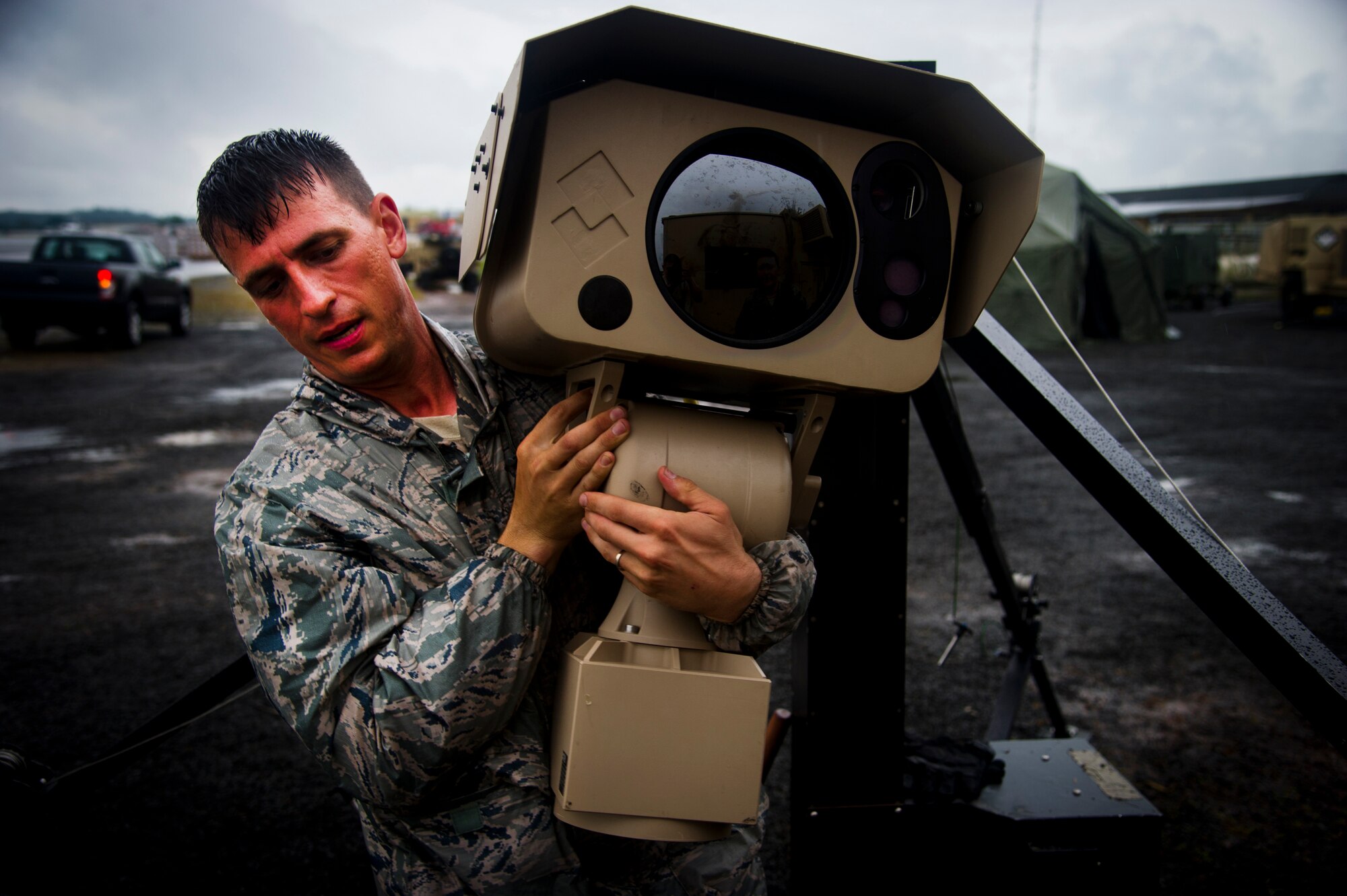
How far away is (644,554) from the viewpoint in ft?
3.32

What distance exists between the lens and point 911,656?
3.50 metres

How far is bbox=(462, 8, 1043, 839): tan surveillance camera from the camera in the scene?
979 mm

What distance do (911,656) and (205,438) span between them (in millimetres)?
5958

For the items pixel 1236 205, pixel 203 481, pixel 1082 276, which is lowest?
pixel 203 481

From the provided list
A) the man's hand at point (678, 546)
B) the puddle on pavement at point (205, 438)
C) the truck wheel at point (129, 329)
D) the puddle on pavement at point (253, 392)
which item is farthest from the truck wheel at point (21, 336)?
the man's hand at point (678, 546)

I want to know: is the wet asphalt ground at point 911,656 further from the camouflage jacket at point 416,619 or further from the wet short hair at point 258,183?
the wet short hair at point 258,183

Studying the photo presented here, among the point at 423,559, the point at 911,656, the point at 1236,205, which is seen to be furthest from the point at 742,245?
the point at 1236,205

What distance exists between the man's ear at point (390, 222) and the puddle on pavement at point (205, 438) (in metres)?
5.96

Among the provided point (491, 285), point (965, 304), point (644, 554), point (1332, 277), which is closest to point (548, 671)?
point (644, 554)

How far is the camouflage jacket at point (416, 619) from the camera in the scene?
1070 millimetres

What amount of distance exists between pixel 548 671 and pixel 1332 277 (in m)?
21.7

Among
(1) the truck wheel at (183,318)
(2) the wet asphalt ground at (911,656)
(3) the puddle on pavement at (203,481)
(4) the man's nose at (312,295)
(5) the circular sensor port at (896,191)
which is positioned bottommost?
(2) the wet asphalt ground at (911,656)

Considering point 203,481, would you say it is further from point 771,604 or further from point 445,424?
point 771,604

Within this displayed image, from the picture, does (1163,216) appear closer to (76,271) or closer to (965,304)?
(76,271)
